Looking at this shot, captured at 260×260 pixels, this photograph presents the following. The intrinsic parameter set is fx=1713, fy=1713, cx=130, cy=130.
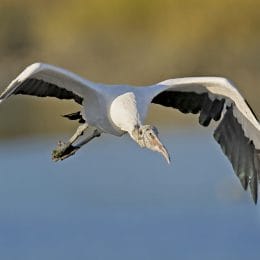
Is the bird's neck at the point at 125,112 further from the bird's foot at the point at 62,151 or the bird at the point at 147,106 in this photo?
the bird's foot at the point at 62,151

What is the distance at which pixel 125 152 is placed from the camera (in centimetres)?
1554

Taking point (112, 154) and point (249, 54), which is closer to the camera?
point (112, 154)

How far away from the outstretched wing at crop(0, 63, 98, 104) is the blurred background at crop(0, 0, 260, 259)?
2.29m

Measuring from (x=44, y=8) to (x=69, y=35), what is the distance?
551mm

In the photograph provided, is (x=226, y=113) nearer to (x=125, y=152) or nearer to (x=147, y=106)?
(x=147, y=106)

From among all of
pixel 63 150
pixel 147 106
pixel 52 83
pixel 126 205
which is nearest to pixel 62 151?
pixel 63 150

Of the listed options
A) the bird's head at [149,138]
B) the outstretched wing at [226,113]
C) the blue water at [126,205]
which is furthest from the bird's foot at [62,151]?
the blue water at [126,205]

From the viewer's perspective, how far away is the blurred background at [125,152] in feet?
39.9

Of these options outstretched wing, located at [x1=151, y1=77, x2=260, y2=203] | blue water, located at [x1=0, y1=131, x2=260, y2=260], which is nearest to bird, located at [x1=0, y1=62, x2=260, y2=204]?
outstretched wing, located at [x1=151, y1=77, x2=260, y2=203]

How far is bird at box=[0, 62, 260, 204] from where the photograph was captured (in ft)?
29.8

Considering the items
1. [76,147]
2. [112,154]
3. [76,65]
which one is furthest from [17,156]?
[76,147]

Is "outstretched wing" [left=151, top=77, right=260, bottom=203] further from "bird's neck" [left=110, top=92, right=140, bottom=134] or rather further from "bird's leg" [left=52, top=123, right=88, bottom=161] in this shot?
"bird's leg" [left=52, top=123, right=88, bottom=161]

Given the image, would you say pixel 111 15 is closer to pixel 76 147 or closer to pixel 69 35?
pixel 69 35

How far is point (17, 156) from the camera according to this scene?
1548cm
